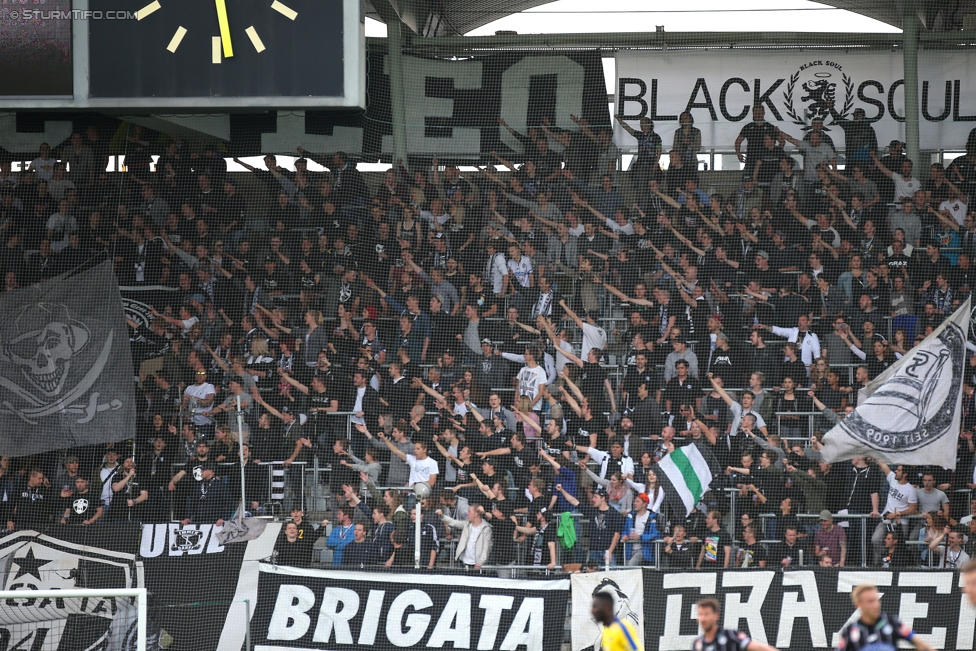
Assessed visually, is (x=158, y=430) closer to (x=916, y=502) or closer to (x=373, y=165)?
(x=373, y=165)

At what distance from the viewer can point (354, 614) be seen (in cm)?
1184

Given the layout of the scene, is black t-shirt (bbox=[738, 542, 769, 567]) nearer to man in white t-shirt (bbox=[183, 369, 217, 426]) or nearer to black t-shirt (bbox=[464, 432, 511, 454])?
black t-shirt (bbox=[464, 432, 511, 454])

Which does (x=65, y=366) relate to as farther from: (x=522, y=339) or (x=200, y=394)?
(x=522, y=339)

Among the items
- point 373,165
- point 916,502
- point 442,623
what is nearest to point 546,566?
point 442,623

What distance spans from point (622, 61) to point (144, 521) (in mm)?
8885

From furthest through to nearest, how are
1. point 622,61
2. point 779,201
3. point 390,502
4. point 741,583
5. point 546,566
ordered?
point 622,61, point 779,201, point 390,502, point 546,566, point 741,583

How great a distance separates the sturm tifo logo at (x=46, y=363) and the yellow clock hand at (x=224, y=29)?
440 centimetres

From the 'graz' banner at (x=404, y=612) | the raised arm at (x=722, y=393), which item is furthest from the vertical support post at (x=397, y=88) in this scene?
the 'graz' banner at (x=404, y=612)

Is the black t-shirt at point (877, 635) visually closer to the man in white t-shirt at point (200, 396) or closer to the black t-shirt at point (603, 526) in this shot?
the black t-shirt at point (603, 526)

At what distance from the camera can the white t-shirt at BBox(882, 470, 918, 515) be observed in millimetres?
13188

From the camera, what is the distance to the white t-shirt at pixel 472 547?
1298 centimetres

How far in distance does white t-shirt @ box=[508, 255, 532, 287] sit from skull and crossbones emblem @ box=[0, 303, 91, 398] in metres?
5.41

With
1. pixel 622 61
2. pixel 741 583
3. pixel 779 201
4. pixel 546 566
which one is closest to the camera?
pixel 741 583

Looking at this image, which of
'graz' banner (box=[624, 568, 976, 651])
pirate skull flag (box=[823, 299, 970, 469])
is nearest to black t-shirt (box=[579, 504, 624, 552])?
'graz' banner (box=[624, 568, 976, 651])
